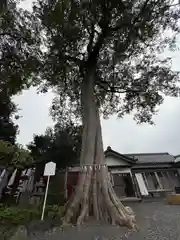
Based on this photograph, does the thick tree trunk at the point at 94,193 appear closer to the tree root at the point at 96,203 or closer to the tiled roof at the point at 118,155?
the tree root at the point at 96,203

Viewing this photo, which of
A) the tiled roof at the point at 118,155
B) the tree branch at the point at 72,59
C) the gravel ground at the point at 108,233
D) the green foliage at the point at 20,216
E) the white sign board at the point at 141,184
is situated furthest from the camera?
the tiled roof at the point at 118,155

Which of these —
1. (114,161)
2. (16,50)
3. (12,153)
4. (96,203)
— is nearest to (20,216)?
(96,203)

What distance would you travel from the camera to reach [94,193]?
17.3 ft

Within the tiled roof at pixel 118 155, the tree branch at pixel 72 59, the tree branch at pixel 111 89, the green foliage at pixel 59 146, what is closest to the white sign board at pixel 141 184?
the tiled roof at pixel 118 155

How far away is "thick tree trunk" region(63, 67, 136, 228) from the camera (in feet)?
15.7

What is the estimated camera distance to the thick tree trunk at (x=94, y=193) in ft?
15.7

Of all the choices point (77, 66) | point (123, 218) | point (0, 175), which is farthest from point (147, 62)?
point (0, 175)

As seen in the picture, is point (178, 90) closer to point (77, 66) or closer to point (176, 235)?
point (77, 66)

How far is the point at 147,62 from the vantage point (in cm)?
893

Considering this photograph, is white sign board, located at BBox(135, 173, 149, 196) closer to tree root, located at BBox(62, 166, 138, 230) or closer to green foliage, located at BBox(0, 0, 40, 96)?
Result: tree root, located at BBox(62, 166, 138, 230)

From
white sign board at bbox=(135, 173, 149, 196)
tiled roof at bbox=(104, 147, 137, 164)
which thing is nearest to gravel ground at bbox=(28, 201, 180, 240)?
white sign board at bbox=(135, 173, 149, 196)

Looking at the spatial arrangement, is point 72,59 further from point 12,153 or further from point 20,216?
point 20,216

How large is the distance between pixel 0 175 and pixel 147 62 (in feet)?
33.9

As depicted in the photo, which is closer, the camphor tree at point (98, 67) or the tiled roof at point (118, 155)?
the camphor tree at point (98, 67)
